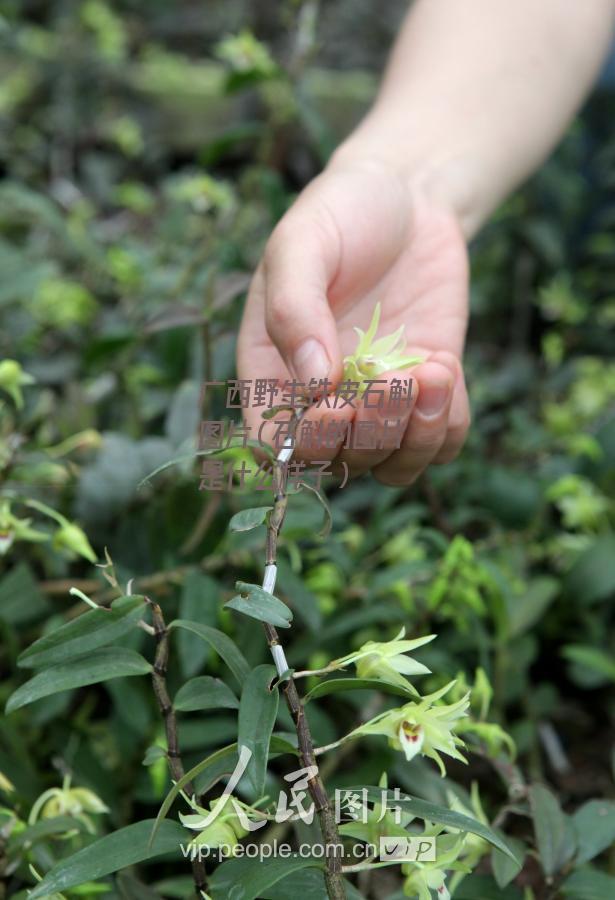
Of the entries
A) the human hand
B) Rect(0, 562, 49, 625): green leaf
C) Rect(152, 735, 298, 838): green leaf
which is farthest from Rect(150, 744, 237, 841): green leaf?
Rect(0, 562, 49, 625): green leaf

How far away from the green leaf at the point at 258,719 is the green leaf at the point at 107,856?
0.07 m

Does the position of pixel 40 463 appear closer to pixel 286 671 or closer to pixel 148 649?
pixel 148 649

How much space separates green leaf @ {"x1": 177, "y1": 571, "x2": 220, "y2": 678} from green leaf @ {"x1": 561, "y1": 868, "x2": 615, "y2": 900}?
32 centimetres

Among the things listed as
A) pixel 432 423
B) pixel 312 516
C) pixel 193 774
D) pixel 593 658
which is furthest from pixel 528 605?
pixel 193 774

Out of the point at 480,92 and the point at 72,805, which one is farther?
the point at 480,92

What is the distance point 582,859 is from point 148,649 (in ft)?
1.54

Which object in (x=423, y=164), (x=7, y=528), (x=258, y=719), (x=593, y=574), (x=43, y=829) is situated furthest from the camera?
(x=593, y=574)

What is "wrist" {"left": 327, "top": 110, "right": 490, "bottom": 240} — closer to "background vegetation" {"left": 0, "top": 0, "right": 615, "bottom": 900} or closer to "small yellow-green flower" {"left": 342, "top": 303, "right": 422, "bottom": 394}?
"background vegetation" {"left": 0, "top": 0, "right": 615, "bottom": 900}

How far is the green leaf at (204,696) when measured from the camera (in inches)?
20.1

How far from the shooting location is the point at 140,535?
3.09ft

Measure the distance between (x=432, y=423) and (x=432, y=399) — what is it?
2 centimetres

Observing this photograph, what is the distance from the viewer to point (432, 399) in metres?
0.65

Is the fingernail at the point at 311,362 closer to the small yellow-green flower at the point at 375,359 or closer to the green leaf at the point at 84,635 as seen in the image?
the small yellow-green flower at the point at 375,359

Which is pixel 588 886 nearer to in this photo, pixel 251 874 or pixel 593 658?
pixel 251 874
